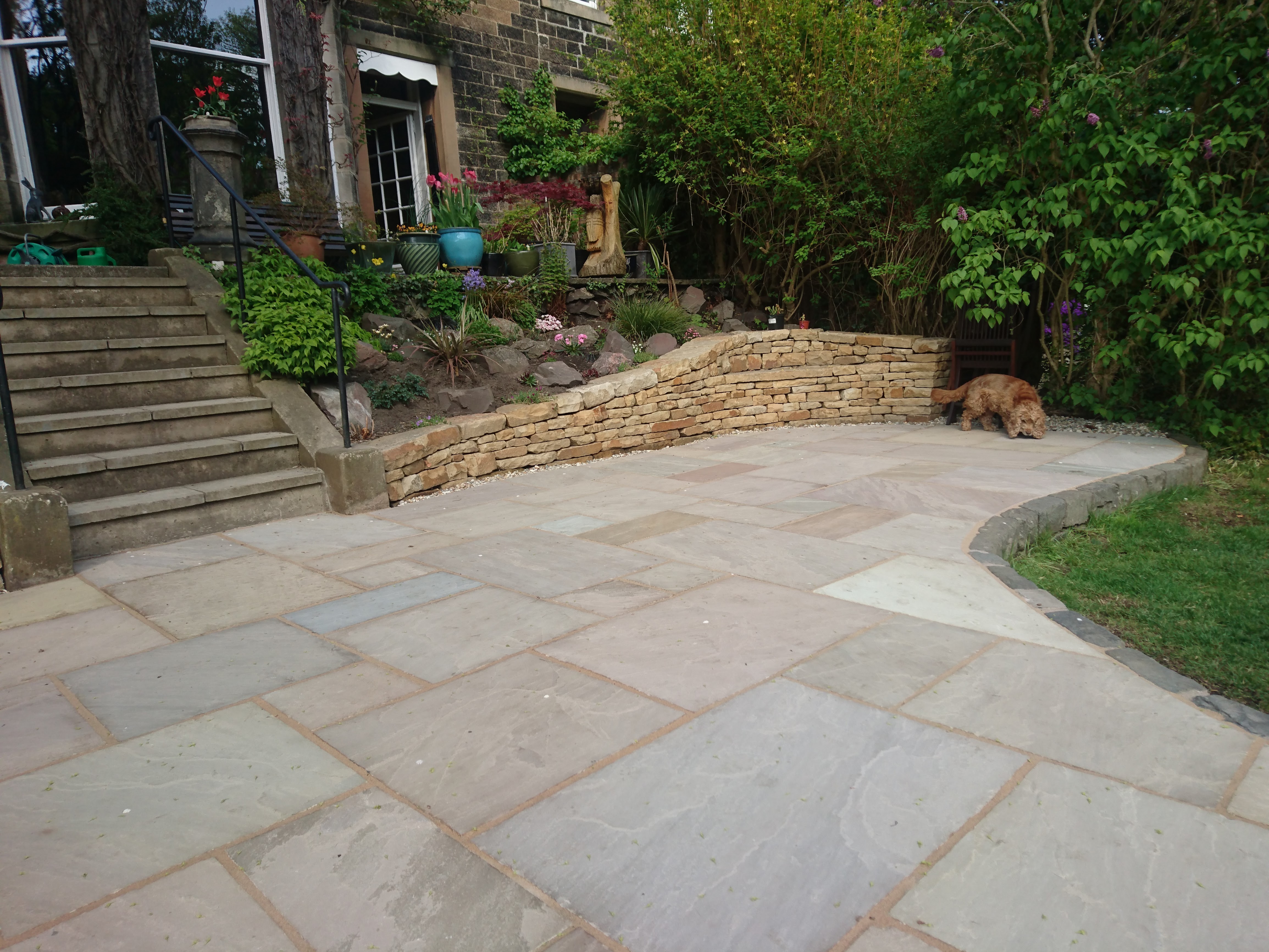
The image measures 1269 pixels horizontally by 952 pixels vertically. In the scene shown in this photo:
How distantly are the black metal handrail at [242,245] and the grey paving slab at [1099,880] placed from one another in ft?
Answer: 12.8

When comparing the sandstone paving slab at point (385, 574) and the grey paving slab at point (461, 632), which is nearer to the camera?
the grey paving slab at point (461, 632)

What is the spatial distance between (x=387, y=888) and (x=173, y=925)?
0.38m

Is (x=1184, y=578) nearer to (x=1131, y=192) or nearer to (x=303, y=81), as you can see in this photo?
(x=1131, y=192)

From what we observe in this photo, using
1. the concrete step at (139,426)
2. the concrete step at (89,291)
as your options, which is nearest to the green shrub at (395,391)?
the concrete step at (139,426)

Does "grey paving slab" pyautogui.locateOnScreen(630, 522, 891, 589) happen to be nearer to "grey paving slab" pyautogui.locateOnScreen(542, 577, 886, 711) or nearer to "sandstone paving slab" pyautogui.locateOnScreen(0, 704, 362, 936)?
"grey paving slab" pyautogui.locateOnScreen(542, 577, 886, 711)

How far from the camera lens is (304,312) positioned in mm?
5113

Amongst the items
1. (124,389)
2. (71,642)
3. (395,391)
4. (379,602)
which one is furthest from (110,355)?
(379,602)

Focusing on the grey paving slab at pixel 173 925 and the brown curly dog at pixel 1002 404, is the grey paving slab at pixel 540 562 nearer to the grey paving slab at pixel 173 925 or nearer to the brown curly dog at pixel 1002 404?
the grey paving slab at pixel 173 925

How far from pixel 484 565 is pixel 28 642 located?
5.36 feet

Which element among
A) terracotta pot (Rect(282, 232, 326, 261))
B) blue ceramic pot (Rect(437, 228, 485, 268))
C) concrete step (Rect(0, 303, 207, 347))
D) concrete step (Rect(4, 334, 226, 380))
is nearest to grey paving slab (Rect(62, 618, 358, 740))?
concrete step (Rect(4, 334, 226, 380))

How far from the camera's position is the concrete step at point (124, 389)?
4457mm

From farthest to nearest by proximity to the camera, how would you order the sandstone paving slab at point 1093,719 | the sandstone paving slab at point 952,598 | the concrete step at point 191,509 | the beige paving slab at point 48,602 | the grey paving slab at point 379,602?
the concrete step at point 191,509, the beige paving slab at point 48,602, the grey paving slab at point 379,602, the sandstone paving slab at point 952,598, the sandstone paving slab at point 1093,719

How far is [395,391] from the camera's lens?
5504 millimetres

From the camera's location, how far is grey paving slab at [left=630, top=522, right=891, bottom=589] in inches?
130
